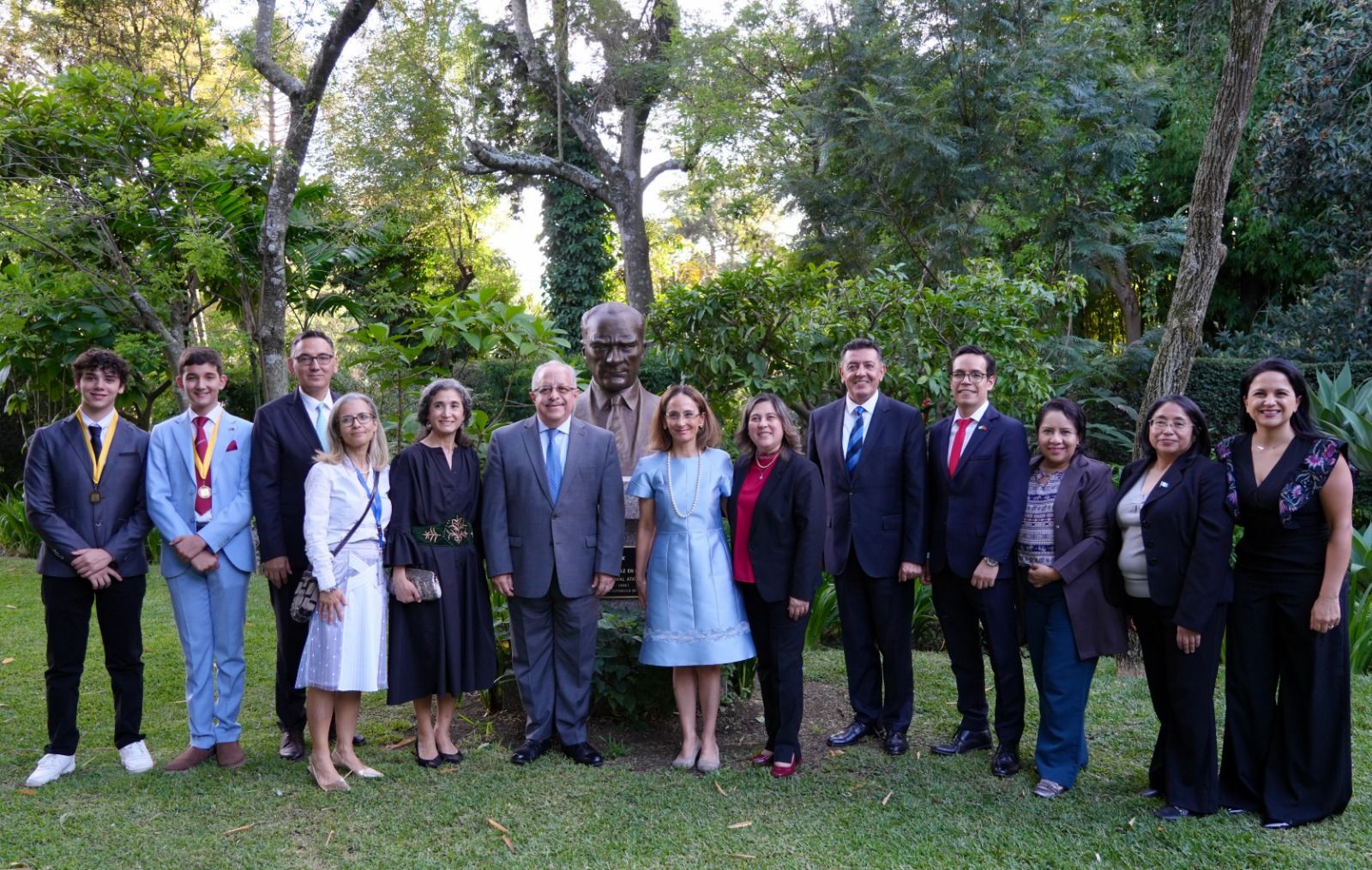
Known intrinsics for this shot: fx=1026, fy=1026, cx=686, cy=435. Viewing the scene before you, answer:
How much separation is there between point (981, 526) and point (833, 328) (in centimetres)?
237

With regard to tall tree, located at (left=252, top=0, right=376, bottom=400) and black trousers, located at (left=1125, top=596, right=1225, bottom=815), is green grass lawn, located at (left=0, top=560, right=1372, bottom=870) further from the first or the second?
tall tree, located at (left=252, top=0, right=376, bottom=400)

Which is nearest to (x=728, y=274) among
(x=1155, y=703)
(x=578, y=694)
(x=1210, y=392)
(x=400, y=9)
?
(x=578, y=694)

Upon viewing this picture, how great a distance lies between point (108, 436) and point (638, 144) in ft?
51.2

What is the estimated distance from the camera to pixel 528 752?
4500mm

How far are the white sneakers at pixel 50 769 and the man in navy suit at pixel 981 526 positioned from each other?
380 centimetres

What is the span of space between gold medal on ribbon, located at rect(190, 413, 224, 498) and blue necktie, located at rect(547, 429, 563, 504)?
1440 mm

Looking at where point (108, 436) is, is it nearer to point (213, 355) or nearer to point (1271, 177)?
point (213, 355)

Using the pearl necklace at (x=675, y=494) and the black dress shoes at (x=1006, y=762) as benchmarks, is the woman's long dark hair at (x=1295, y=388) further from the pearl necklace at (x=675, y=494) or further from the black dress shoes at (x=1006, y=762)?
the pearl necklace at (x=675, y=494)

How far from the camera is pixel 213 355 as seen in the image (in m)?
4.48

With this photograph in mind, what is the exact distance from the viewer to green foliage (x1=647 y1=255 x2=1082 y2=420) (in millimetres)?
6504

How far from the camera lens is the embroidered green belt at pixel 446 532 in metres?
4.34

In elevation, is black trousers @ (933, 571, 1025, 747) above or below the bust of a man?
below

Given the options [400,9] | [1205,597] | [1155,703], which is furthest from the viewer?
[400,9]

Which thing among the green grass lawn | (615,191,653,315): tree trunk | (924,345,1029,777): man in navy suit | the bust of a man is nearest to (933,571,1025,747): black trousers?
(924,345,1029,777): man in navy suit
